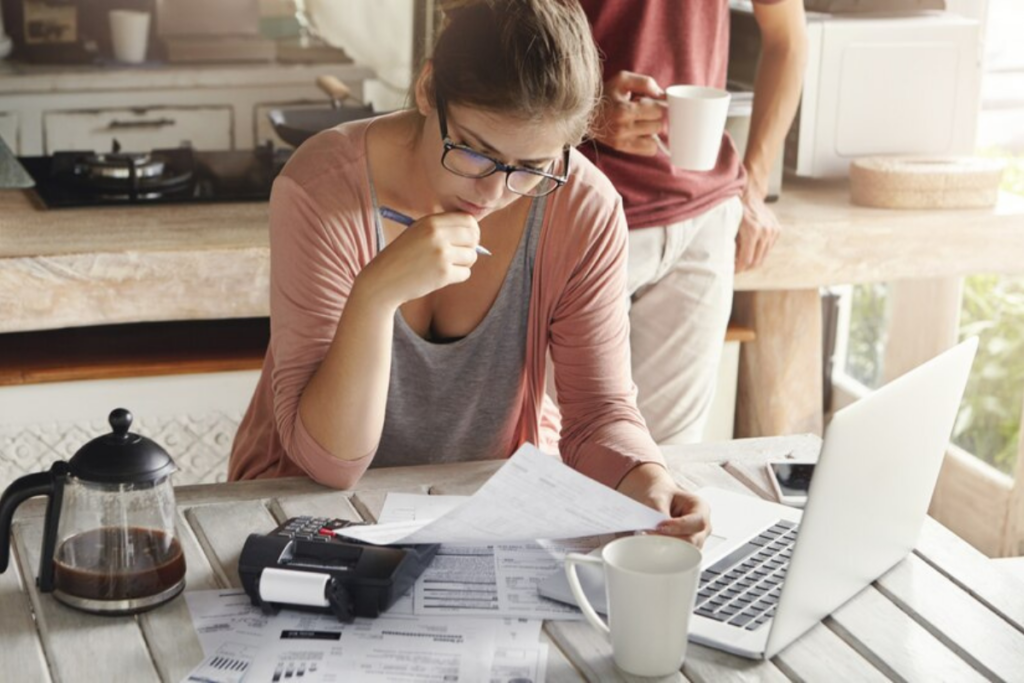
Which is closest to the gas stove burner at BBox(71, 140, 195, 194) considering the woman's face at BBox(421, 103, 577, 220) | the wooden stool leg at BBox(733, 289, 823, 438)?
the wooden stool leg at BBox(733, 289, 823, 438)

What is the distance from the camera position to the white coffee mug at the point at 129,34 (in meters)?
3.63

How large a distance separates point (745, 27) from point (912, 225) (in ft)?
1.79

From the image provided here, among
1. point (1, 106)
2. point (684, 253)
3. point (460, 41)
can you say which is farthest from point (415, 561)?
point (1, 106)

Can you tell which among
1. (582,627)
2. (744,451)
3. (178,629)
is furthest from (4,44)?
(582,627)

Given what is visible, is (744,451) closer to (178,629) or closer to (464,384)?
(464,384)

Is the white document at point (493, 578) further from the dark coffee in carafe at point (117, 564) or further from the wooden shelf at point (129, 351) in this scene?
the wooden shelf at point (129, 351)

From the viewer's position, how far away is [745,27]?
2.91 metres

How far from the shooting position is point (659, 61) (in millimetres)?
2285

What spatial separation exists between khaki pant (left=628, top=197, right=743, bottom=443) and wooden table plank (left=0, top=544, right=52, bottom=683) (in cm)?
133

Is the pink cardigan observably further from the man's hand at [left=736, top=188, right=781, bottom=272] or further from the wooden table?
the man's hand at [left=736, top=188, right=781, bottom=272]

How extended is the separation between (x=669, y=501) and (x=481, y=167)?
0.39 metres

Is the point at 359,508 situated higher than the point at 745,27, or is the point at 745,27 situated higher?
the point at 745,27

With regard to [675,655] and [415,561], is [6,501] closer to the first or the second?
[415,561]

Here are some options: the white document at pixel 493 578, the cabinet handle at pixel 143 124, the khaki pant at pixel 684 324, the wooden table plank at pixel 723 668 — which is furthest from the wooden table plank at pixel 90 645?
the cabinet handle at pixel 143 124
